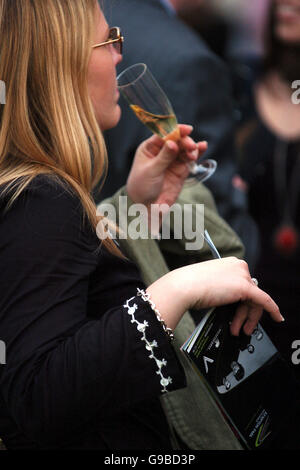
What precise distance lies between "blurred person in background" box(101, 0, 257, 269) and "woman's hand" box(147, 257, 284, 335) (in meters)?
1.01

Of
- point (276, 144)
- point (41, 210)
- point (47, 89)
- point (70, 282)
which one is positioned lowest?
point (276, 144)

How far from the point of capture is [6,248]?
1106 millimetres

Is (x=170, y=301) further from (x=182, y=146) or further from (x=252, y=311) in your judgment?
(x=182, y=146)

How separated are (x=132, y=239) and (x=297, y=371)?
459mm

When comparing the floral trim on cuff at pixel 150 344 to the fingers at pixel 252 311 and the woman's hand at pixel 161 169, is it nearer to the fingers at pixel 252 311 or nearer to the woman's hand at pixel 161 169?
the fingers at pixel 252 311

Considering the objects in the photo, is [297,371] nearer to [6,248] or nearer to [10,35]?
[6,248]

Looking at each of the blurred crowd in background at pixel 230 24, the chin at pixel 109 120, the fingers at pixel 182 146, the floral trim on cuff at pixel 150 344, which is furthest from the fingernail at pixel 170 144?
the blurred crowd in background at pixel 230 24

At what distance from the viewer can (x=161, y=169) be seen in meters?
1.62

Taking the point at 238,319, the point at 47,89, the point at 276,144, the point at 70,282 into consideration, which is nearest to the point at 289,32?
the point at 276,144

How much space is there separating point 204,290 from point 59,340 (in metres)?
0.26

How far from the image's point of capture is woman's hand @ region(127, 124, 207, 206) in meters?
1.59

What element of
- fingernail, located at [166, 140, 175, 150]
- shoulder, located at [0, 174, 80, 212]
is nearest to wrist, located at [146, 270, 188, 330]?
shoulder, located at [0, 174, 80, 212]
